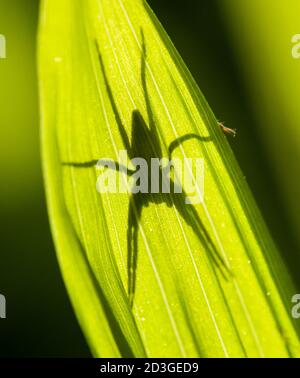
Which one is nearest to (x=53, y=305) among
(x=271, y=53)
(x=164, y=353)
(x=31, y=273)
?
(x=31, y=273)

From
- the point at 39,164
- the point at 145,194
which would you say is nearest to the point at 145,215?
the point at 145,194

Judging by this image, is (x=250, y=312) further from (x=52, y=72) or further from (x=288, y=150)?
(x=52, y=72)

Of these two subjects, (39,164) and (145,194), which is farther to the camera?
(39,164)

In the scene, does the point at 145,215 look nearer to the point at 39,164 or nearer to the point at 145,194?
the point at 145,194

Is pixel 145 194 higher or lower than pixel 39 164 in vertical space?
lower

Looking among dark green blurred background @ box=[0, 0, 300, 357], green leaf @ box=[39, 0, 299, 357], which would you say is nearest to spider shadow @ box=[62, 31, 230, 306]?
green leaf @ box=[39, 0, 299, 357]

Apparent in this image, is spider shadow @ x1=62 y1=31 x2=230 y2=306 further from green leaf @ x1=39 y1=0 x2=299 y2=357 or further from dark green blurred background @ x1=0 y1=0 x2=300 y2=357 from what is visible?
dark green blurred background @ x1=0 y1=0 x2=300 y2=357
